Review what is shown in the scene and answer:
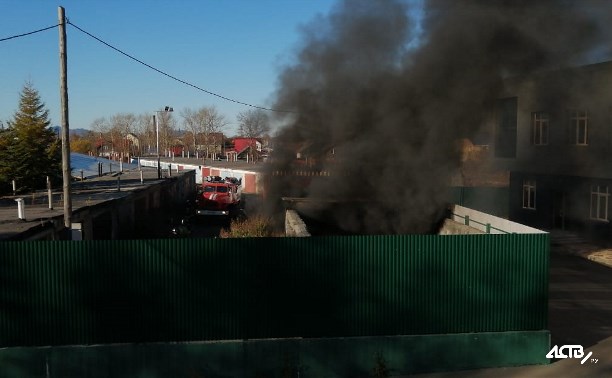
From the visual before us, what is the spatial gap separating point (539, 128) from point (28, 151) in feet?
71.9

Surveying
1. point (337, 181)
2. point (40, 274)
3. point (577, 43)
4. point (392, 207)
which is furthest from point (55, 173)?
point (577, 43)

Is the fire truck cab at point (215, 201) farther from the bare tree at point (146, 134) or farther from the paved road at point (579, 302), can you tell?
the bare tree at point (146, 134)

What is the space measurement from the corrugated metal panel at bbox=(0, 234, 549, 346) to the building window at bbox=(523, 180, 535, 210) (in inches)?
610

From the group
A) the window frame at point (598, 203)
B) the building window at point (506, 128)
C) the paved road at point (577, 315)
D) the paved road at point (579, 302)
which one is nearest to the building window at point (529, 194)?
the building window at point (506, 128)

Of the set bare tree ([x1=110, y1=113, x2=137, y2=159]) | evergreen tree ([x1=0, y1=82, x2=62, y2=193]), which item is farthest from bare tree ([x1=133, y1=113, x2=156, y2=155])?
evergreen tree ([x1=0, y1=82, x2=62, y2=193])

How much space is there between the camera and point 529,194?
22.2 meters

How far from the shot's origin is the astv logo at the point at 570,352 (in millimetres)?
7852

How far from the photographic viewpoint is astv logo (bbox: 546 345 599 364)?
7.85 metres

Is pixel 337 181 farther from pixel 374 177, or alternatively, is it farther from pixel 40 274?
pixel 40 274

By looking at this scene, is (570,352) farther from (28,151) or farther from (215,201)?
(28,151)

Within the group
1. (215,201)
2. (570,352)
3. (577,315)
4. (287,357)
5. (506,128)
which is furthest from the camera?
(215,201)

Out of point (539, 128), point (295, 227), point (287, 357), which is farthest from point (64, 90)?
point (539, 128)

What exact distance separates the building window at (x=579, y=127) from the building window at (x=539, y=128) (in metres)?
1.44

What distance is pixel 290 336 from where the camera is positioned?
7.43 m
